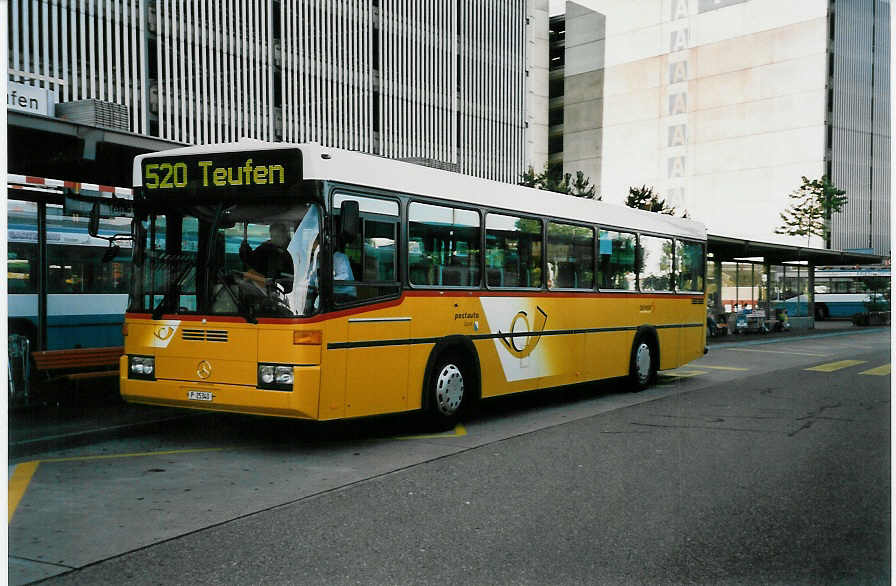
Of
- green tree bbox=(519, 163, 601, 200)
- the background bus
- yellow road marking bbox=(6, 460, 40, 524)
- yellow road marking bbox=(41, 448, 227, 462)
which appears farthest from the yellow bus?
the background bus

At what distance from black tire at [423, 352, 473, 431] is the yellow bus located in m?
0.02

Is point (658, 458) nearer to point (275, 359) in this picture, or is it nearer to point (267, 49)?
point (275, 359)

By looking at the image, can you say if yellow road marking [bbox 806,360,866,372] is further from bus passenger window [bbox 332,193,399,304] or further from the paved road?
bus passenger window [bbox 332,193,399,304]

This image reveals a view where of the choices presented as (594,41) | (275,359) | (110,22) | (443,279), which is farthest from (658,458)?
(110,22)

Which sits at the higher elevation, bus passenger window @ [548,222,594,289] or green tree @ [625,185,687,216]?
green tree @ [625,185,687,216]

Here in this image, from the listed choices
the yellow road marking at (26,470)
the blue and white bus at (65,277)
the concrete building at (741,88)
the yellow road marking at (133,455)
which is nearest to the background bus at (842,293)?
the concrete building at (741,88)

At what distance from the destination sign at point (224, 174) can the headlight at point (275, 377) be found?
5.14 ft

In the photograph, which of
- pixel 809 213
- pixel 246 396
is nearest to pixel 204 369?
pixel 246 396

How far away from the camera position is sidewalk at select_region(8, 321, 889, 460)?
8227mm

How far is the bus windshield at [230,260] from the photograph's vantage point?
7828 mm

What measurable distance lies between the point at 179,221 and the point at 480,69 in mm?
50629

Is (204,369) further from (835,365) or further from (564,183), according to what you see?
(564,183)

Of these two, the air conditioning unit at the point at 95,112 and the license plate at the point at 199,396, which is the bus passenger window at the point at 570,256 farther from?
the air conditioning unit at the point at 95,112

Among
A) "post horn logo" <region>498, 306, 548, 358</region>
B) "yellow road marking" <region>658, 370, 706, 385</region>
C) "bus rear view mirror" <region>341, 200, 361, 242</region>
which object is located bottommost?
"yellow road marking" <region>658, 370, 706, 385</region>
